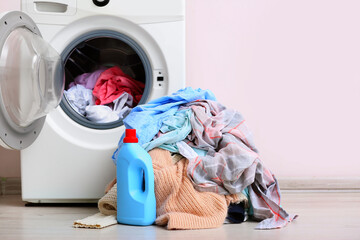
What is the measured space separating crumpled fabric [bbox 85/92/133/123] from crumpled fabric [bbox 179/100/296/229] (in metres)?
0.42

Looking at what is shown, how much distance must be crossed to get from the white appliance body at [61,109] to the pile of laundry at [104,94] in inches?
2.9

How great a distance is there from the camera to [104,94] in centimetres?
231

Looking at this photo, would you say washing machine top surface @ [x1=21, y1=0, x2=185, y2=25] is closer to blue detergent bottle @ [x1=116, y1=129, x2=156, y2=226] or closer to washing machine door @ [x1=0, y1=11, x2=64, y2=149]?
washing machine door @ [x1=0, y1=11, x2=64, y2=149]

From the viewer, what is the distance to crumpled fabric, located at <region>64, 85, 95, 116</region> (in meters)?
2.30

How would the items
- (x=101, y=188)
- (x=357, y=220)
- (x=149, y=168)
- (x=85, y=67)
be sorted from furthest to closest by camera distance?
(x=85, y=67)
(x=101, y=188)
(x=357, y=220)
(x=149, y=168)

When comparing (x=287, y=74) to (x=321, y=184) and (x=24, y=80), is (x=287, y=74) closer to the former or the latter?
(x=321, y=184)

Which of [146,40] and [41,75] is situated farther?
[146,40]

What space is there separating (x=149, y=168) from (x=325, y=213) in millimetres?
747

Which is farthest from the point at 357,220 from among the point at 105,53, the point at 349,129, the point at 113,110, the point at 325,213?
the point at 105,53

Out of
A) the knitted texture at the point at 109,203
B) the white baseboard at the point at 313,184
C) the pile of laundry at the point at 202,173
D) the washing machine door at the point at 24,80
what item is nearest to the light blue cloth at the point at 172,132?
the pile of laundry at the point at 202,173

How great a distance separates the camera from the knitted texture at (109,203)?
190 cm

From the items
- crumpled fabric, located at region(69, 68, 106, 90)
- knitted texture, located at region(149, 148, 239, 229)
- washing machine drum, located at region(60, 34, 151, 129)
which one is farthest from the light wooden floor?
crumpled fabric, located at region(69, 68, 106, 90)

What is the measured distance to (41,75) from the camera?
81.3 inches

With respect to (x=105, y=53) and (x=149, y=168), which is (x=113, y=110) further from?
(x=149, y=168)
